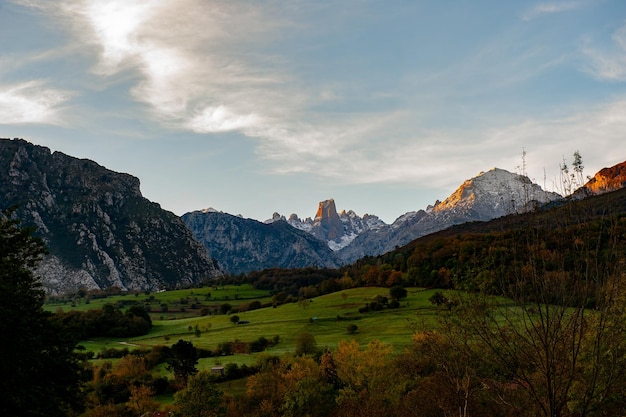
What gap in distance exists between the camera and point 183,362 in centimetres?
8725

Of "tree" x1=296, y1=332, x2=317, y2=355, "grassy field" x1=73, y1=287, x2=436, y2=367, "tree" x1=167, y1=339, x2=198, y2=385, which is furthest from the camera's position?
"grassy field" x1=73, y1=287, x2=436, y2=367

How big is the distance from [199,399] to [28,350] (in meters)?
41.5

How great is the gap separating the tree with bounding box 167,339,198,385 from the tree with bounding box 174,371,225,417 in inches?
825

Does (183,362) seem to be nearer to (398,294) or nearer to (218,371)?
(218,371)

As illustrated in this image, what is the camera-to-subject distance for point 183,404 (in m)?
64.9

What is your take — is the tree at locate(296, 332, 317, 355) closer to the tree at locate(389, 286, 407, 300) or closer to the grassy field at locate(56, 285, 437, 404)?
the grassy field at locate(56, 285, 437, 404)

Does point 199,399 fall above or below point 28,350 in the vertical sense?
below

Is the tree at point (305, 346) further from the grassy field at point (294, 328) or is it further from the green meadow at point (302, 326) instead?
the green meadow at point (302, 326)

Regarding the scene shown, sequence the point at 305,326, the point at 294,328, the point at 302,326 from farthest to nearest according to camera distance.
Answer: the point at 302,326 → the point at 305,326 → the point at 294,328

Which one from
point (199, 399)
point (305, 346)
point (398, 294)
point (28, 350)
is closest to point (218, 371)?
point (305, 346)

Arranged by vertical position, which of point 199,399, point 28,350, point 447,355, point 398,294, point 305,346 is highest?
point 28,350

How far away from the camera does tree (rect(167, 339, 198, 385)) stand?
86500 millimetres

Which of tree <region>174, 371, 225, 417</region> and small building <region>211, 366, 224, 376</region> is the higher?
tree <region>174, 371, 225, 417</region>

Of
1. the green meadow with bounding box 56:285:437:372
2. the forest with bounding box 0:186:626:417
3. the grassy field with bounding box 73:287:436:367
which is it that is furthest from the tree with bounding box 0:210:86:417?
Result: the grassy field with bounding box 73:287:436:367
